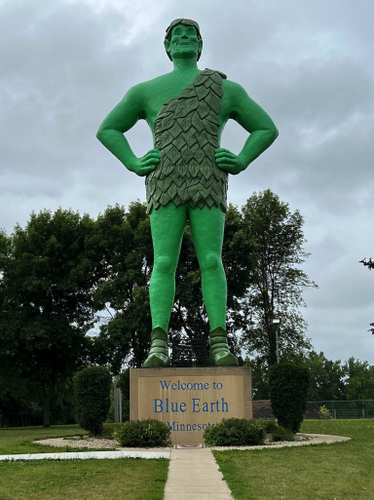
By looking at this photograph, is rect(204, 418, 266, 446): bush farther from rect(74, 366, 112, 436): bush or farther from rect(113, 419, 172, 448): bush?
rect(74, 366, 112, 436): bush

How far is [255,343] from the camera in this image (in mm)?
28516

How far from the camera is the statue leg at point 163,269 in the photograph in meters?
9.73

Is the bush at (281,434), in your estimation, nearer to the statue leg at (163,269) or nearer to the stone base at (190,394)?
the stone base at (190,394)

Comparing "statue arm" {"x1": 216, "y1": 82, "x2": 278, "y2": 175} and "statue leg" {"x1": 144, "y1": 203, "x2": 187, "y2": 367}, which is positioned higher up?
"statue arm" {"x1": 216, "y1": 82, "x2": 278, "y2": 175}

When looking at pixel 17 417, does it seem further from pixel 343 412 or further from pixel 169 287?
pixel 169 287

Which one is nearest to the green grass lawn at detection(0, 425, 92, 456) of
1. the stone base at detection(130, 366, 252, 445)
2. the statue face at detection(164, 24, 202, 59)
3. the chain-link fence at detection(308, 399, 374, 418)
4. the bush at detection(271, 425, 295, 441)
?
the stone base at detection(130, 366, 252, 445)

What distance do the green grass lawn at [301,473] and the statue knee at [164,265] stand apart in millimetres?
3483

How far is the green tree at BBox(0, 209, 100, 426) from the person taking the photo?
22.7 meters

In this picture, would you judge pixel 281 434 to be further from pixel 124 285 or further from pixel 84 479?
pixel 124 285

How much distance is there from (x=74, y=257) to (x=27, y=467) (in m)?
18.4

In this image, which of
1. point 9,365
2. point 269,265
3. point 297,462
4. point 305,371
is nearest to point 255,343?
point 269,265

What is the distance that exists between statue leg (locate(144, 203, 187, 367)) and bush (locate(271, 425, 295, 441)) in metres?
2.24

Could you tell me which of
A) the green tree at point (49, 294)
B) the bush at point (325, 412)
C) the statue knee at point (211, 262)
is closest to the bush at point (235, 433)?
the statue knee at point (211, 262)

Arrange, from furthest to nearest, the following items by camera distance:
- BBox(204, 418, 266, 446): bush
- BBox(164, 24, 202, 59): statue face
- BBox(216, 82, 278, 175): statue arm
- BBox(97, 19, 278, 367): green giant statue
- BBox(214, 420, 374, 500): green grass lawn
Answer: BBox(164, 24, 202, 59): statue face
BBox(216, 82, 278, 175): statue arm
BBox(97, 19, 278, 367): green giant statue
BBox(204, 418, 266, 446): bush
BBox(214, 420, 374, 500): green grass lawn
